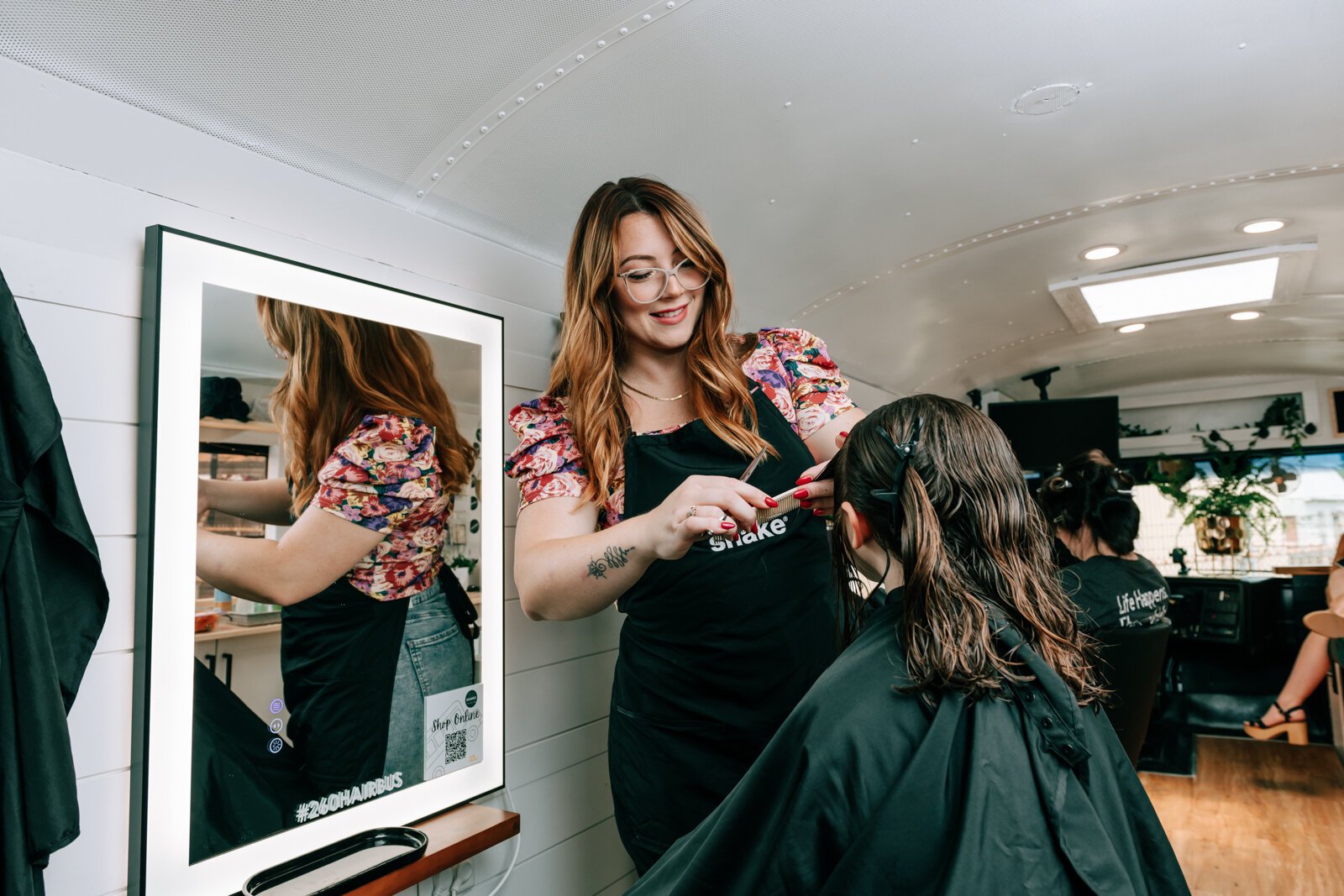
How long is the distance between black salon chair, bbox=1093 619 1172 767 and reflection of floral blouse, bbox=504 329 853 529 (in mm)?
1780

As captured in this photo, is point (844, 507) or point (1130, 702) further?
point (1130, 702)

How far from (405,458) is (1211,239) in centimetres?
290

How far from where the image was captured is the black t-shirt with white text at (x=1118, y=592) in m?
2.96

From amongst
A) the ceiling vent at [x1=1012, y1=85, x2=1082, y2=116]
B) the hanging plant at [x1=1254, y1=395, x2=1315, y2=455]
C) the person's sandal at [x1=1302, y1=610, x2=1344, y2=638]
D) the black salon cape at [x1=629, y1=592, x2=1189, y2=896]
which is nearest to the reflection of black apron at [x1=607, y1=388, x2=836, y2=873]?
the black salon cape at [x1=629, y1=592, x2=1189, y2=896]

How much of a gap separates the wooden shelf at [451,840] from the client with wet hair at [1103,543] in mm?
2194

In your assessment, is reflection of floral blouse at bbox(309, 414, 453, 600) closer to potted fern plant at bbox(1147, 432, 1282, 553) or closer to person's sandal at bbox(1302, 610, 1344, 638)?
person's sandal at bbox(1302, 610, 1344, 638)

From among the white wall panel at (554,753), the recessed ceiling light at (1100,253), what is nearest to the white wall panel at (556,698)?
the white wall panel at (554,753)

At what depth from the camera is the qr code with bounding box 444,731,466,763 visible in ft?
5.58

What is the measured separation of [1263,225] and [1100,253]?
50cm

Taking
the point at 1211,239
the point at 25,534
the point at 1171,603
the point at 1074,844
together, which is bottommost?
the point at 1171,603

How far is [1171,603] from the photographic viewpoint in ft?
18.0

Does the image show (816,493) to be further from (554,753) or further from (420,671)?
(554,753)

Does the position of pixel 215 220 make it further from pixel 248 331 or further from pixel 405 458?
pixel 405 458

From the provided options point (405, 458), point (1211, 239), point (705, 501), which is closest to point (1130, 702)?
point (1211, 239)
